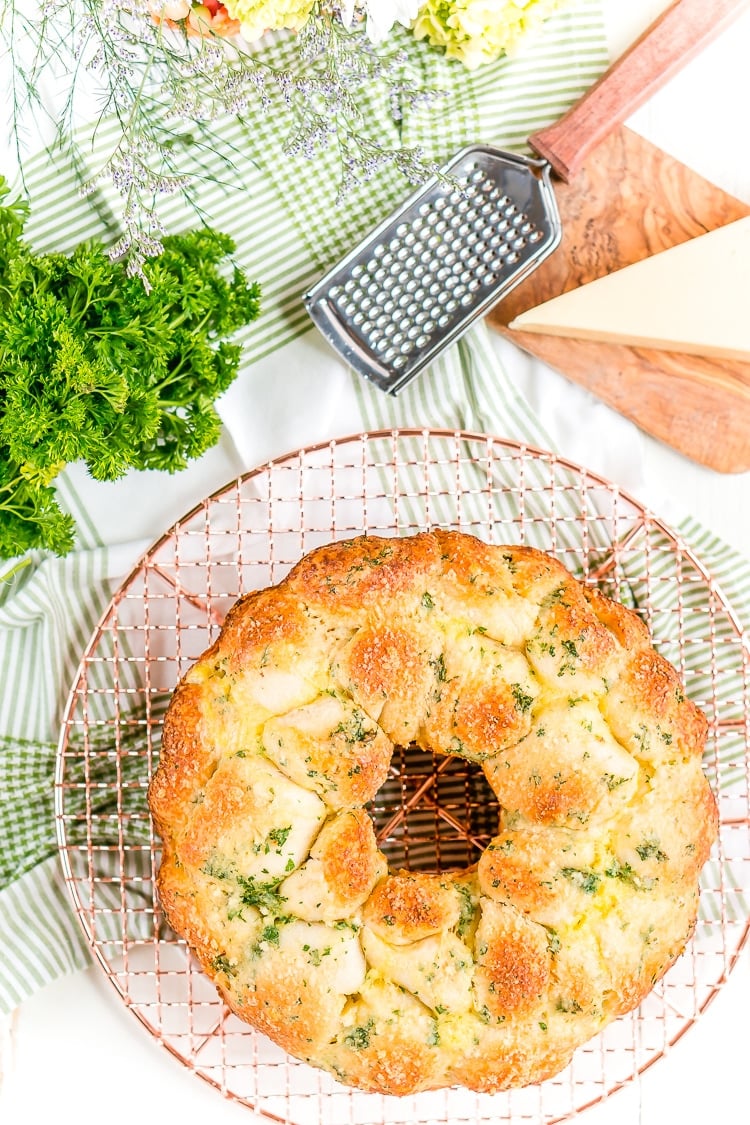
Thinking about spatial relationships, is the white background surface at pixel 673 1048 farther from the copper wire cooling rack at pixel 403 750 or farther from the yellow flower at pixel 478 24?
the yellow flower at pixel 478 24

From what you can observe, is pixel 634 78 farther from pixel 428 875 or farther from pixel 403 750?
pixel 428 875

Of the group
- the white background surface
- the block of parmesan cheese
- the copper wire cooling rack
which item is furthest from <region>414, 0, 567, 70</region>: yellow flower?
the copper wire cooling rack

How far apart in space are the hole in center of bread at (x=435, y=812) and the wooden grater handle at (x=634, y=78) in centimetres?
163

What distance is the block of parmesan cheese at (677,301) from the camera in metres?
3.14

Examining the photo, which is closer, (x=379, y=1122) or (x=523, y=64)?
(x=379, y=1122)

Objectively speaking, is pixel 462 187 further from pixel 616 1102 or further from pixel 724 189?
pixel 616 1102

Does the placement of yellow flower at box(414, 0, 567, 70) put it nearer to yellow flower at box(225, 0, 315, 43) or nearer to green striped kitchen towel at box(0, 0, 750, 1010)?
green striped kitchen towel at box(0, 0, 750, 1010)

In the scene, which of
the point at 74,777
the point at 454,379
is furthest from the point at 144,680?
the point at 454,379

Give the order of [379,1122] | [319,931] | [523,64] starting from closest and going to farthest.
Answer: [319,931] < [379,1122] < [523,64]

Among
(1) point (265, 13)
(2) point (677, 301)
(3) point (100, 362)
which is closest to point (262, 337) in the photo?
(3) point (100, 362)

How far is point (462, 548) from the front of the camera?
8.36 ft

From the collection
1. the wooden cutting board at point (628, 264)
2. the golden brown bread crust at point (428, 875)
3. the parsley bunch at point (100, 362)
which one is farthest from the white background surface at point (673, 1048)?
the golden brown bread crust at point (428, 875)

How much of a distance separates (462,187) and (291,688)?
1.47 metres

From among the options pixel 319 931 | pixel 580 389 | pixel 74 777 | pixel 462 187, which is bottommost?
pixel 319 931
